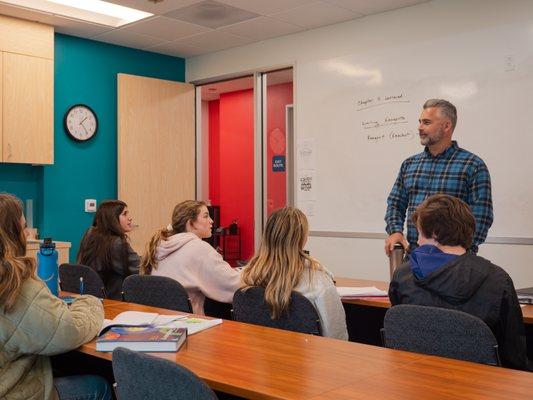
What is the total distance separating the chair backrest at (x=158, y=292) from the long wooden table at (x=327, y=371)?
37.3 inches

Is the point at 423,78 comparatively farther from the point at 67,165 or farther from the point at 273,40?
the point at 67,165

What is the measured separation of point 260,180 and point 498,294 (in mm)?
4246

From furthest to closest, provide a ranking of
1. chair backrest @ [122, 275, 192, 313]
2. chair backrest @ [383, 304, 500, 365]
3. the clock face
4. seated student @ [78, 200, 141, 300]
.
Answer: the clock face, seated student @ [78, 200, 141, 300], chair backrest @ [122, 275, 192, 313], chair backrest @ [383, 304, 500, 365]

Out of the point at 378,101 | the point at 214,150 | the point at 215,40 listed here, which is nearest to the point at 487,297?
the point at 378,101

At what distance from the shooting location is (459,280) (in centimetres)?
217

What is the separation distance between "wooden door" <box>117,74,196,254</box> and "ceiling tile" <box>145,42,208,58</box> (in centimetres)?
30

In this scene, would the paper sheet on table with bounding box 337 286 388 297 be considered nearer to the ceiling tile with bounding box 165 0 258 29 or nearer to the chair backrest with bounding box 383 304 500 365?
the chair backrest with bounding box 383 304 500 365

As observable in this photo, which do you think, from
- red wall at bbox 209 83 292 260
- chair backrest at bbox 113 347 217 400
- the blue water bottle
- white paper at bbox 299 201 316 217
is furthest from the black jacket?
red wall at bbox 209 83 292 260

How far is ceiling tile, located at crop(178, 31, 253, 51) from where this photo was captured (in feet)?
18.8

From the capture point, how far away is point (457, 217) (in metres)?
2.32

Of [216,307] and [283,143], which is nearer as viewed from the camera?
[216,307]

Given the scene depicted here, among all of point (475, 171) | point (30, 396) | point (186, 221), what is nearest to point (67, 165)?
point (186, 221)

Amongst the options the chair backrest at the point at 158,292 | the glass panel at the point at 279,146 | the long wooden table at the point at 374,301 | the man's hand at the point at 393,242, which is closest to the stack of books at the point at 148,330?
the chair backrest at the point at 158,292

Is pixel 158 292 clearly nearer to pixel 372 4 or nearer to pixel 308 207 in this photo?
pixel 308 207
